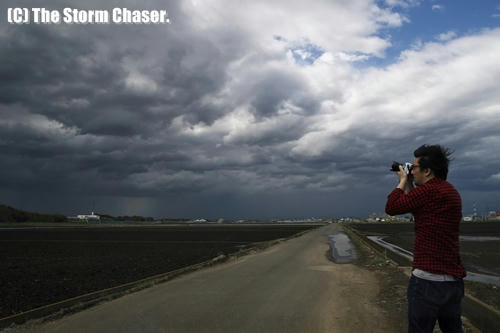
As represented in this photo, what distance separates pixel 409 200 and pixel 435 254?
19.2 inches

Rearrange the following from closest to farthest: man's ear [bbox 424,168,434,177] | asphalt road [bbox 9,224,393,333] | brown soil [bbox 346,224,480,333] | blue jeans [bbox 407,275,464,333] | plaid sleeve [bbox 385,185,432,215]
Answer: blue jeans [bbox 407,275,464,333] < plaid sleeve [bbox 385,185,432,215] < man's ear [bbox 424,168,434,177] < asphalt road [bbox 9,224,393,333] < brown soil [bbox 346,224,480,333]

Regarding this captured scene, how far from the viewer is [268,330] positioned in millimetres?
6875

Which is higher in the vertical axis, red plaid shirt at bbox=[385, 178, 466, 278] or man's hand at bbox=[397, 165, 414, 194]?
man's hand at bbox=[397, 165, 414, 194]

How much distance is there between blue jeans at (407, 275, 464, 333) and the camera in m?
3.28

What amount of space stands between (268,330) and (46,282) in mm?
9893

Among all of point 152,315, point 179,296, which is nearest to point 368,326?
point 152,315

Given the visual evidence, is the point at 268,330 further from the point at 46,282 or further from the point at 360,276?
the point at 46,282

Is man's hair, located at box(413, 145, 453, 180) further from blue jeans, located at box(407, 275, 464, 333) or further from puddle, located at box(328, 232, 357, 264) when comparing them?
puddle, located at box(328, 232, 357, 264)

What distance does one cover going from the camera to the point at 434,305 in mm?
3285

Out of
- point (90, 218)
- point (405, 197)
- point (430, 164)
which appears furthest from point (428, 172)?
point (90, 218)

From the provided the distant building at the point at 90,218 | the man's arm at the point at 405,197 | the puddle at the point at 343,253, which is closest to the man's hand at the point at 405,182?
the man's arm at the point at 405,197

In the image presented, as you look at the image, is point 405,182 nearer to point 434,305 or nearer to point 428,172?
point 428,172

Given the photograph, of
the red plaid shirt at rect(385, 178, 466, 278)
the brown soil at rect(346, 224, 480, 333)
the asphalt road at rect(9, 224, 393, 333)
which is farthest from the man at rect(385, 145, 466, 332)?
the brown soil at rect(346, 224, 480, 333)

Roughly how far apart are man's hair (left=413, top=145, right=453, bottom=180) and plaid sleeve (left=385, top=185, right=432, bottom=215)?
0.24 m
